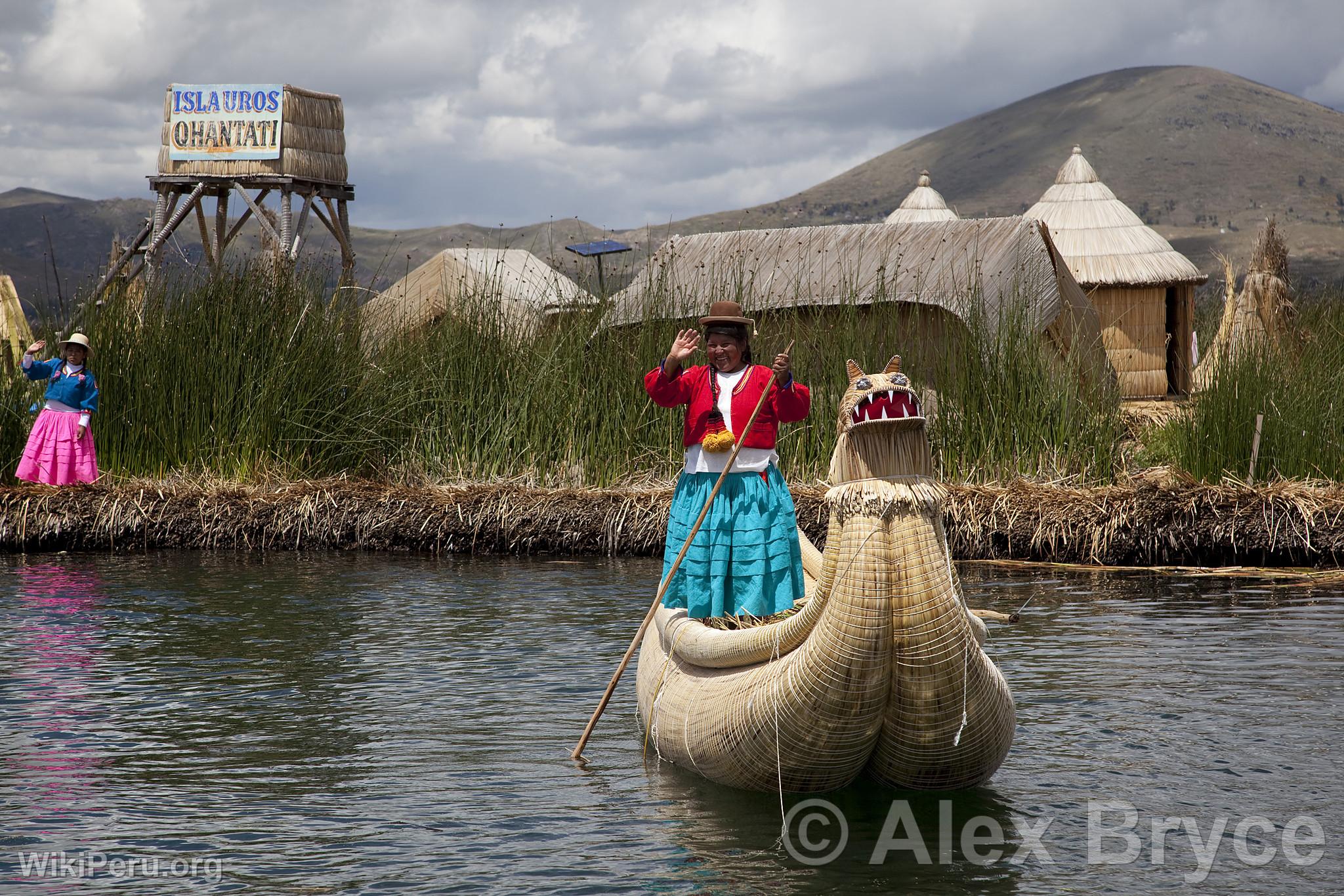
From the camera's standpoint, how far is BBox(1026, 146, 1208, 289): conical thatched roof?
709 inches

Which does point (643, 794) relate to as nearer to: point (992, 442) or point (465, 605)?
point (465, 605)

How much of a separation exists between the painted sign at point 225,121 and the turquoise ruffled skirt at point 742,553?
1265 centimetres

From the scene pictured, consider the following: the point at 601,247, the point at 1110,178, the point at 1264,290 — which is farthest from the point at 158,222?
the point at 1110,178

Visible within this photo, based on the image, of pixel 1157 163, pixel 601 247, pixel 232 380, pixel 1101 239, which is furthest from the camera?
pixel 1157 163

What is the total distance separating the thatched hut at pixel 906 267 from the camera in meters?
12.7

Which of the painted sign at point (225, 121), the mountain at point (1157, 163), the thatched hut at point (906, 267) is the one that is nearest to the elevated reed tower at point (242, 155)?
the painted sign at point (225, 121)

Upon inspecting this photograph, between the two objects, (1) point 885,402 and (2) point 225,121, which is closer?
(1) point 885,402

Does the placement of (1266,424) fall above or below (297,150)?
below

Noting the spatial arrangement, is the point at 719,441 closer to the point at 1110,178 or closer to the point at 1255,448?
the point at 1255,448

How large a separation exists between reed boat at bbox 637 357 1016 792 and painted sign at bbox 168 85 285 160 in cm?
1347

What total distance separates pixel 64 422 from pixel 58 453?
240mm

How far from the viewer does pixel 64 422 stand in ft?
35.1

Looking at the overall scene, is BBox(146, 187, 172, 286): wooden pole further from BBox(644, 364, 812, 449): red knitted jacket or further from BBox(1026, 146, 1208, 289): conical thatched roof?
BBox(644, 364, 812, 449): red knitted jacket

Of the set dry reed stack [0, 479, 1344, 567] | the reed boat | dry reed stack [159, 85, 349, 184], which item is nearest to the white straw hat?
dry reed stack [0, 479, 1344, 567]
